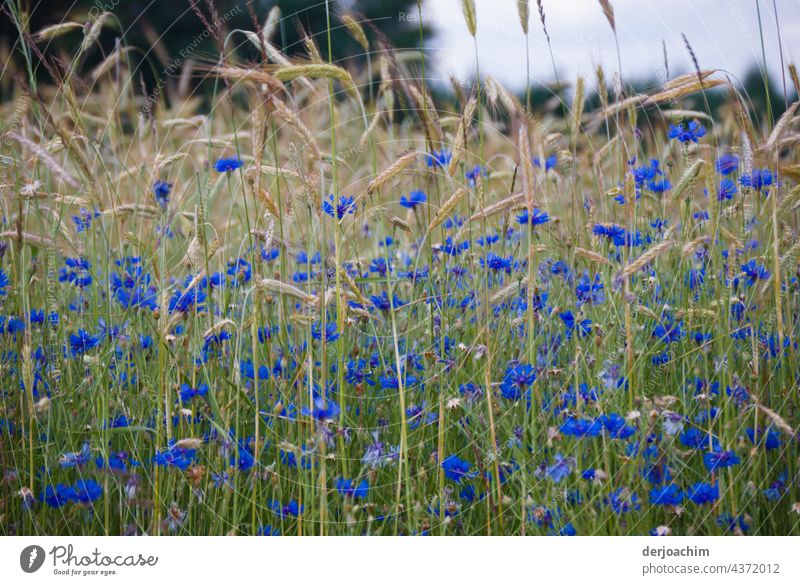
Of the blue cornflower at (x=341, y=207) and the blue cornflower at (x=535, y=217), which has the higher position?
the blue cornflower at (x=341, y=207)

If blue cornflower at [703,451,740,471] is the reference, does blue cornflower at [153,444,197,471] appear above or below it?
above

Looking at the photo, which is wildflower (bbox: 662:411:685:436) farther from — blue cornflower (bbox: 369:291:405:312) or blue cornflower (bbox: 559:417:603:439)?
blue cornflower (bbox: 369:291:405:312)

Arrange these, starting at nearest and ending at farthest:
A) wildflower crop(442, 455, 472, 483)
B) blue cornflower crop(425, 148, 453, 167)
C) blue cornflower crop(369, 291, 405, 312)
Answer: wildflower crop(442, 455, 472, 483)
blue cornflower crop(369, 291, 405, 312)
blue cornflower crop(425, 148, 453, 167)

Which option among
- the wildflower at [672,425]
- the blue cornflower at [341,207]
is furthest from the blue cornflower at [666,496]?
the blue cornflower at [341,207]

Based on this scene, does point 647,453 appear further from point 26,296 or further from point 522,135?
point 26,296

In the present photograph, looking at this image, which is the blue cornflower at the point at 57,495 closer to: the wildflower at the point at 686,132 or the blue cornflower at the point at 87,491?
the blue cornflower at the point at 87,491

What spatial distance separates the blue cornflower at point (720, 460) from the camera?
157 cm

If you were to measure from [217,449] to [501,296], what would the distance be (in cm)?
75

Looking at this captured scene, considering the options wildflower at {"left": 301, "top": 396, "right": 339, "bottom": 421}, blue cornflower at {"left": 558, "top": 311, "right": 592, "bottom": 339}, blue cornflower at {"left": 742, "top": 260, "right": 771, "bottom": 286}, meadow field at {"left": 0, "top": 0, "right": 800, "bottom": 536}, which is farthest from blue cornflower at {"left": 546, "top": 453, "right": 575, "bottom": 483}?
blue cornflower at {"left": 742, "top": 260, "right": 771, "bottom": 286}

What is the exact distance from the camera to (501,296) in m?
1.75
